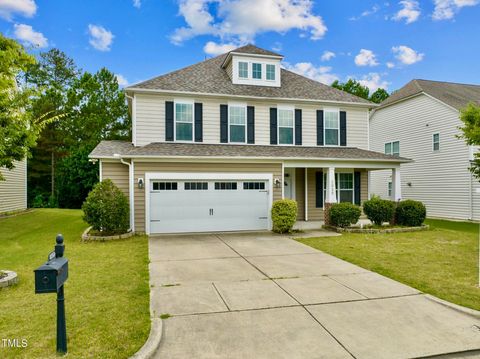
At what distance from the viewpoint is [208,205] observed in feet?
40.9

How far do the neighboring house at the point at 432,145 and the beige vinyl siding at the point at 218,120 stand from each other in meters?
4.64

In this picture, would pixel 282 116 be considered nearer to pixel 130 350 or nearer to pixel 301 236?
pixel 301 236

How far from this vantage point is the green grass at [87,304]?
3646 millimetres

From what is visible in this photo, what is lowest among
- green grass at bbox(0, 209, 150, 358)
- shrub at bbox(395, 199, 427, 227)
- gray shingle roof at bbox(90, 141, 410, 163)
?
green grass at bbox(0, 209, 150, 358)

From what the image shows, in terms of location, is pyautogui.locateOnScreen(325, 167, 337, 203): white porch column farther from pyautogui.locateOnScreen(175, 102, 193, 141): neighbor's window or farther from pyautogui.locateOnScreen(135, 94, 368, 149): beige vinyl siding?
pyautogui.locateOnScreen(175, 102, 193, 141): neighbor's window

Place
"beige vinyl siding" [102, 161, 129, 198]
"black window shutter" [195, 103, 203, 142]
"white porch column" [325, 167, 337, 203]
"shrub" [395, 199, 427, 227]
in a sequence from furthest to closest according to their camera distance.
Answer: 1. "black window shutter" [195, 103, 203, 142]
2. "white porch column" [325, 167, 337, 203]
3. "shrub" [395, 199, 427, 227]
4. "beige vinyl siding" [102, 161, 129, 198]

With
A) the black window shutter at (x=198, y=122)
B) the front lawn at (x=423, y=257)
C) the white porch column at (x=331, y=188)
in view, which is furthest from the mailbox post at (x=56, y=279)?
the white porch column at (x=331, y=188)

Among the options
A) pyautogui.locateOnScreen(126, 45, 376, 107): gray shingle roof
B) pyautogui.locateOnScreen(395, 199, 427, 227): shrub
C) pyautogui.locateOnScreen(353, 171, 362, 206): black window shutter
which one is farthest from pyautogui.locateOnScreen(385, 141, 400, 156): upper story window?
pyautogui.locateOnScreen(395, 199, 427, 227): shrub

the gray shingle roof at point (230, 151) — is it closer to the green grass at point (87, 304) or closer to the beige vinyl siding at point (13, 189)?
the green grass at point (87, 304)

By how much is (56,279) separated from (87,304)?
6.32ft

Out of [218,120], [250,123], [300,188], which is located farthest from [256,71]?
[300,188]

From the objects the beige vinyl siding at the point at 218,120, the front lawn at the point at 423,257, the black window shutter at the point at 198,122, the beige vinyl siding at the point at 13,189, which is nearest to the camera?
the front lawn at the point at 423,257

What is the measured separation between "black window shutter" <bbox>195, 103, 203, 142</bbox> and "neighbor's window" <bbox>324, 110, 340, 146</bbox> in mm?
5758

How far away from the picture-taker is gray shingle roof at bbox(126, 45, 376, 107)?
13656 millimetres
